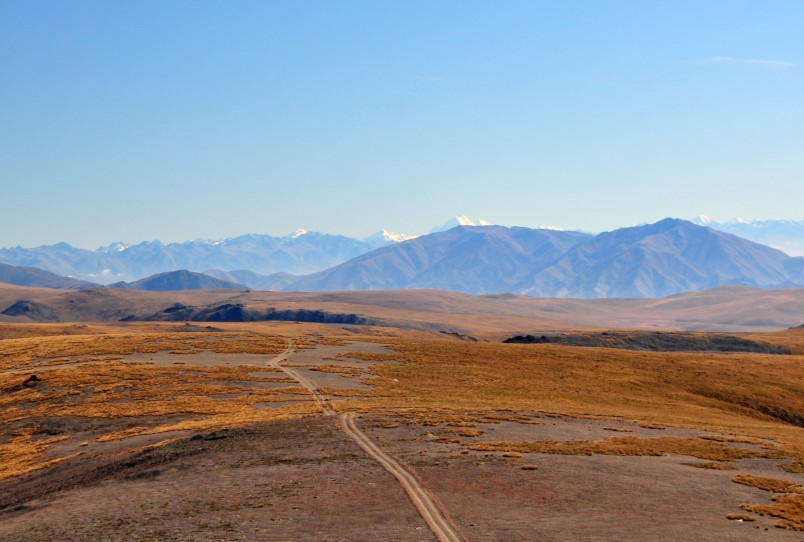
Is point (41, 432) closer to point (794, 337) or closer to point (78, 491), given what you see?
point (78, 491)

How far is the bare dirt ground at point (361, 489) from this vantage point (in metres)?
27.6

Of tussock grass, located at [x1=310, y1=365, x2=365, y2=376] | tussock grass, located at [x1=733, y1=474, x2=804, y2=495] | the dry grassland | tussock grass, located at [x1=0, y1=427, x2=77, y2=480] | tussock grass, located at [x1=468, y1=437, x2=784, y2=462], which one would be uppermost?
tussock grass, located at [x1=733, y1=474, x2=804, y2=495]

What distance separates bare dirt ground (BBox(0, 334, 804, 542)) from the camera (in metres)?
27.6

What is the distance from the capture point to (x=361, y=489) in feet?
106

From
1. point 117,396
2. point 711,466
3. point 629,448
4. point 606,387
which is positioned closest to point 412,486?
point 629,448

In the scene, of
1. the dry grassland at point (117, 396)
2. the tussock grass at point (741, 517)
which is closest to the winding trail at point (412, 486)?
the dry grassland at point (117, 396)

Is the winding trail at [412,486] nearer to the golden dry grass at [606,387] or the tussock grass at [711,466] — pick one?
the golden dry grass at [606,387]

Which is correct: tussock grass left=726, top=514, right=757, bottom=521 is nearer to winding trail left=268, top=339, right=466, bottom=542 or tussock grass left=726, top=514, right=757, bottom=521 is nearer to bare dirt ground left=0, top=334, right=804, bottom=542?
bare dirt ground left=0, top=334, right=804, bottom=542

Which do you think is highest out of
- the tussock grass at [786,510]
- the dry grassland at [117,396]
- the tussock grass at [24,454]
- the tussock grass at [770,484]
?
the tussock grass at [786,510]

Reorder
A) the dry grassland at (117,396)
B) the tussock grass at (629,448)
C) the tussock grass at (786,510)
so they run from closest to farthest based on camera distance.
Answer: the tussock grass at (786,510) < the tussock grass at (629,448) < the dry grassland at (117,396)

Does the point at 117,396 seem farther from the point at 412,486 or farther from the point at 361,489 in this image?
the point at 412,486

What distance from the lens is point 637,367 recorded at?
90125mm

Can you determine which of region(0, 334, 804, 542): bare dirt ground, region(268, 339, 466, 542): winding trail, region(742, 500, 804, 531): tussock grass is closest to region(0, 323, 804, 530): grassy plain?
region(742, 500, 804, 531): tussock grass

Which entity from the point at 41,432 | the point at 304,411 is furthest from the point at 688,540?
the point at 41,432
